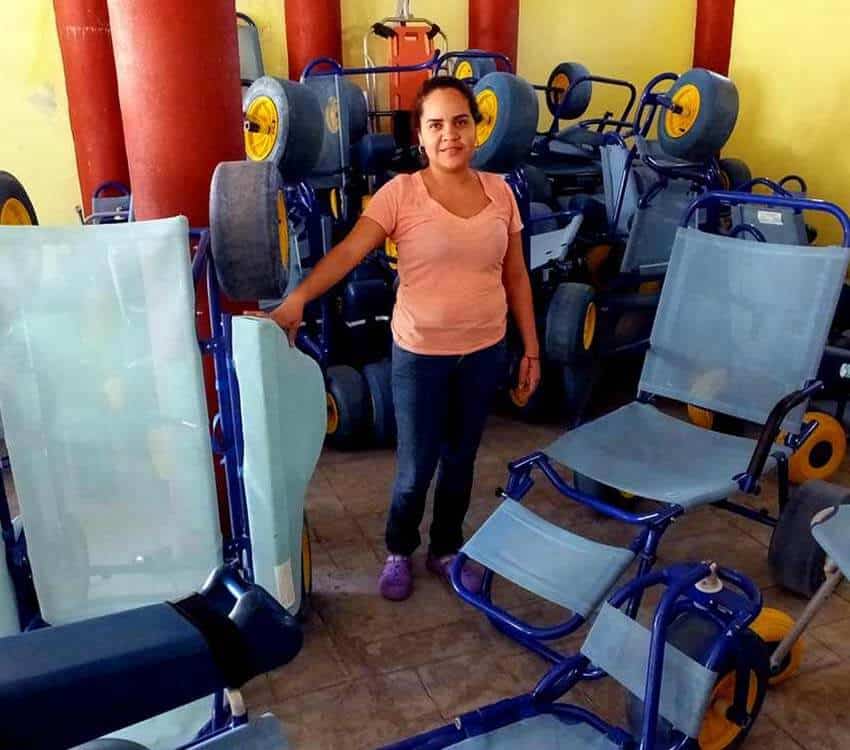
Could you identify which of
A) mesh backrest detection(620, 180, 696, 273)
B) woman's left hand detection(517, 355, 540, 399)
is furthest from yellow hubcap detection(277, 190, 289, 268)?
mesh backrest detection(620, 180, 696, 273)

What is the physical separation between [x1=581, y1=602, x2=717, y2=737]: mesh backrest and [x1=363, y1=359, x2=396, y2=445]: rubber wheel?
1673mm

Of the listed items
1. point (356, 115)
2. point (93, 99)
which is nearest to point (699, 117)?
point (356, 115)

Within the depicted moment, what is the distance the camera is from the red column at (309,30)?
5.12 meters

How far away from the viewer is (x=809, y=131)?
475 centimetres

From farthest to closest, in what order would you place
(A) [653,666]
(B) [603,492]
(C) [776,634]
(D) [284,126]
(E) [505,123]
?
(E) [505,123] → (D) [284,126] → (B) [603,492] → (C) [776,634] → (A) [653,666]

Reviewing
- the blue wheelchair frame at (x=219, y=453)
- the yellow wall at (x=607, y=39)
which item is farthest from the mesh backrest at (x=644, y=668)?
the yellow wall at (x=607, y=39)

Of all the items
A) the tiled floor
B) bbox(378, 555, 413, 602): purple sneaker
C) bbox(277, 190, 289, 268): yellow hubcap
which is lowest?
the tiled floor

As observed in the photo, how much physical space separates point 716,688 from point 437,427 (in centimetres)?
87

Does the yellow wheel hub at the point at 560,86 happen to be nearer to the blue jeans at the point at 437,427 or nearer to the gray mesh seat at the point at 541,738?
the blue jeans at the point at 437,427

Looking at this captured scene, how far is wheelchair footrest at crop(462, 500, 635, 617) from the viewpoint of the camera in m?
1.87

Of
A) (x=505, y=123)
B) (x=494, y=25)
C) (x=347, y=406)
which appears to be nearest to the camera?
(x=505, y=123)

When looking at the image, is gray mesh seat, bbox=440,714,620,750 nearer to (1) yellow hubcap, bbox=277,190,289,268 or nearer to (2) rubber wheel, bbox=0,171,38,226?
(1) yellow hubcap, bbox=277,190,289,268

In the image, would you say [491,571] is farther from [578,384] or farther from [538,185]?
[538,185]

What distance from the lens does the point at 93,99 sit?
431cm
